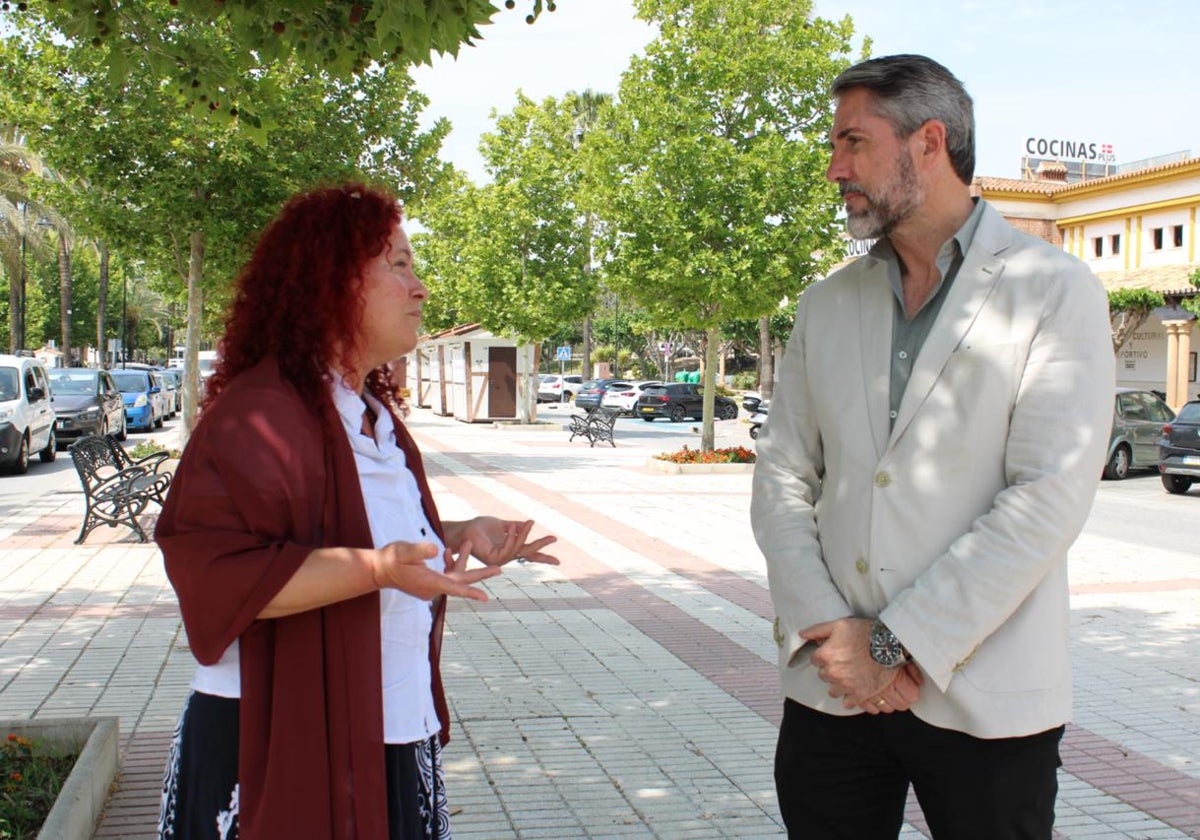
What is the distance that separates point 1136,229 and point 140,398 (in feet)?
116

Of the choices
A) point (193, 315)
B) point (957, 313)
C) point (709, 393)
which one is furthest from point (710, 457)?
point (957, 313)

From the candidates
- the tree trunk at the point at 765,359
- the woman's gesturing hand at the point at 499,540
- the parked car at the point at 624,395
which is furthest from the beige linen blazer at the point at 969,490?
the tree trunk at the point at 765,359

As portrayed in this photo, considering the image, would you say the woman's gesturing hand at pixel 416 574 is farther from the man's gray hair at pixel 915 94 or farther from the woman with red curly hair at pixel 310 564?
the man's gray hair at pixel 915 94

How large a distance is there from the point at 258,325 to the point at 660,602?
21.0 ft

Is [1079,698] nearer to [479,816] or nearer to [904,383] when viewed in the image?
[479,816]

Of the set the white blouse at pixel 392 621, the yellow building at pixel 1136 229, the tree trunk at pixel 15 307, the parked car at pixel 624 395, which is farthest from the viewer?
the parked car at pixel 624 395

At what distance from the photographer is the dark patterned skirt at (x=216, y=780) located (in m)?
2.24

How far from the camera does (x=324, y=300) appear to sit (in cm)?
233

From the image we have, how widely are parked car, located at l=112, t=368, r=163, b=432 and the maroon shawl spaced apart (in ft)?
97.1

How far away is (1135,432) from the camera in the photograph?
2114 centimetres

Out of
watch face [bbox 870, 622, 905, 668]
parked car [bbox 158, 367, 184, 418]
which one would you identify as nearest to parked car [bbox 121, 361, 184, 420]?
parked car [bbox 158, 367, 184, 418]

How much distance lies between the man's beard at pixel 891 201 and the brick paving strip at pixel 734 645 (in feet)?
8.70

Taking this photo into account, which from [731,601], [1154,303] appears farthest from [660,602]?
[1154,303]

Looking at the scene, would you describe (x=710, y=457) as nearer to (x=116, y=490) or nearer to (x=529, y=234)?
(x=116, y=490)
